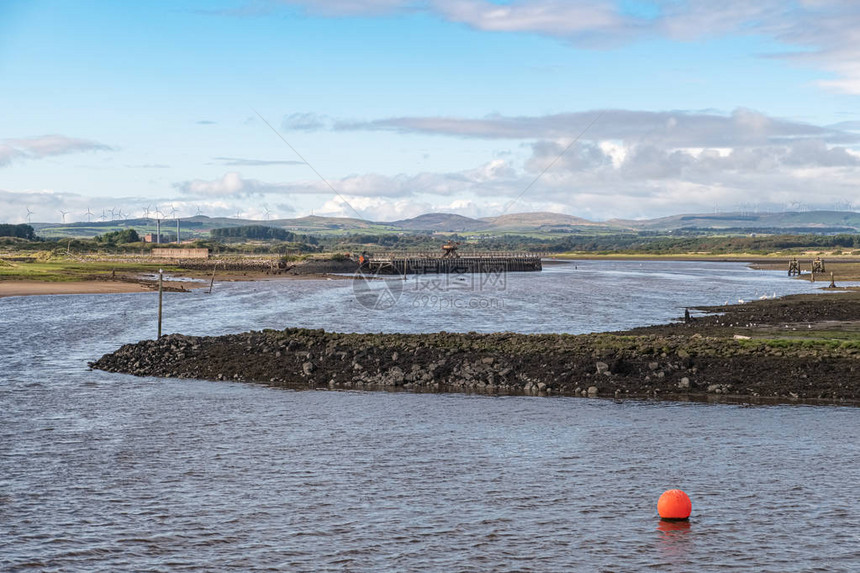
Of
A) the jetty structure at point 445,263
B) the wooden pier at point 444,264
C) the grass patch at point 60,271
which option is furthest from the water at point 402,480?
the jetty structure at point 445,263

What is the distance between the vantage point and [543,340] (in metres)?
37.0

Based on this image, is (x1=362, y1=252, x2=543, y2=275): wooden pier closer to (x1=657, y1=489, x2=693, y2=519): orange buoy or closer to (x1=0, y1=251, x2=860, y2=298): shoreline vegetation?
(x1=0, y1=251, x2=860, y2=298): shoreline vegetation

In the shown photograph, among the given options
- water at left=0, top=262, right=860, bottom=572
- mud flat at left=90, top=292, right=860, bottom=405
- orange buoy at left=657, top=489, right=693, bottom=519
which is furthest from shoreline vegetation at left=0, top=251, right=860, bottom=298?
orange buoy at left=657, top=489, right=693, bottom=519

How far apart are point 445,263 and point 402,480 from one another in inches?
5870

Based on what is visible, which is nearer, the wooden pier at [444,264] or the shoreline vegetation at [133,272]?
the shoreline vegetation at [133,272]

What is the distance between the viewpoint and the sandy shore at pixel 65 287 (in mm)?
84100

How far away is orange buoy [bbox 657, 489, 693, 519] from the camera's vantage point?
54.2ft

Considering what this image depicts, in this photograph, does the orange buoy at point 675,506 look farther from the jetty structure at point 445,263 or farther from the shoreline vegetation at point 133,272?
the jetty structure at point 445,263

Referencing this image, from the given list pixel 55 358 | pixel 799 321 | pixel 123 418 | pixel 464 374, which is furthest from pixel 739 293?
pixel 123 418

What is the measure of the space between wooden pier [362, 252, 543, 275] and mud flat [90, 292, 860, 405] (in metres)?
113

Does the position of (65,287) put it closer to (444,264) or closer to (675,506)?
(675,506)

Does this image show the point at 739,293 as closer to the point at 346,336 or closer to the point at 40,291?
the point at 346,336

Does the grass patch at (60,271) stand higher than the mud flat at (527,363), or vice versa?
the grass patch at (60,271)

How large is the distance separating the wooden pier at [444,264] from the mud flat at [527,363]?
113313 millimetres
